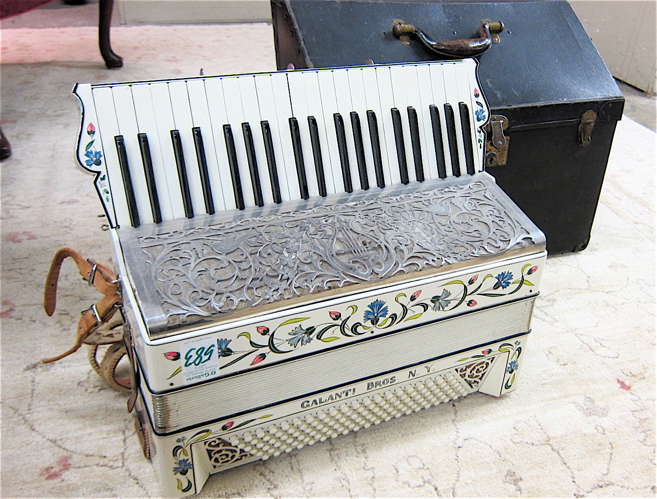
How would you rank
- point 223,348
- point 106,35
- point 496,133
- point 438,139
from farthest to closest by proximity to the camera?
1. point 106,35
2. point 496,133
3. point 438,139
4. point 223,348

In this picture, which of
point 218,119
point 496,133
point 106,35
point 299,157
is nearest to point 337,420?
point 299,157

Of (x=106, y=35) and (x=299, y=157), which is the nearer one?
(x=299, y=157)

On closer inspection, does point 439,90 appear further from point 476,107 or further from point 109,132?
point 109,132

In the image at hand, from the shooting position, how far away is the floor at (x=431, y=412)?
122cm

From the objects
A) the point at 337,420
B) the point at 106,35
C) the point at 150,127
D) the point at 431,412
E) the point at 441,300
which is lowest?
the point at 431,412

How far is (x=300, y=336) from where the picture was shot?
1044mm

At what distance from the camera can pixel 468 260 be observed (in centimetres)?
→ 112

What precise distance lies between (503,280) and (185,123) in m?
0.66

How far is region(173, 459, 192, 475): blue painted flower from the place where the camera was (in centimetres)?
111

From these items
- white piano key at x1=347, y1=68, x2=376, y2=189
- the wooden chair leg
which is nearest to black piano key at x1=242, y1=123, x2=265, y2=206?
white piano key at x1=347, y1=68, x2=376, y2=189

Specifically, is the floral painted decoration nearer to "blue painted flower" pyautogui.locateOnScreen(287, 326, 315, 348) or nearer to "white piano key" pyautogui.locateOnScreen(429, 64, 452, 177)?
"blue painted flower" pyautogui.locateOnScreen(287, 326, 315, 348)

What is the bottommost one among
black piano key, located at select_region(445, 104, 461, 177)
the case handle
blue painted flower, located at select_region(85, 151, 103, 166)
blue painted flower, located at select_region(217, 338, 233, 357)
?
blue painted flower, located at select_region(217, 338, 233, 357)

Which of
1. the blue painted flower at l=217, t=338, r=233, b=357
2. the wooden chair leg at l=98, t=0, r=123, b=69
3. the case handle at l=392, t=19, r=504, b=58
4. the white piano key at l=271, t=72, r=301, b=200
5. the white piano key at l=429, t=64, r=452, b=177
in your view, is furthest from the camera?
A: the wooden chair leg at l=98, t=0, r=123, b=69

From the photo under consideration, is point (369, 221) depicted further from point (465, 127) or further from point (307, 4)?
point (307, 4)
